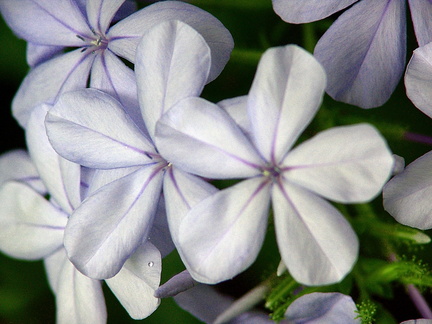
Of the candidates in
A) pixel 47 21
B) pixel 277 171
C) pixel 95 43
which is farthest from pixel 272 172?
pixel 47 21

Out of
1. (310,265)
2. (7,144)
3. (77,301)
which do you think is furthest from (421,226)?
(7,144)

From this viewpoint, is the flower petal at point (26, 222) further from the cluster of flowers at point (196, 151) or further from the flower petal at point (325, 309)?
the flower petal at point (325, 309)

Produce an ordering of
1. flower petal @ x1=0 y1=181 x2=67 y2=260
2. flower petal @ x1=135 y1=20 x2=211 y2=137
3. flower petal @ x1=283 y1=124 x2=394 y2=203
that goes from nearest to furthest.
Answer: flower petal @ x1=283 y1=124 x2=394 y2=203, flower petal @ x1=135 y1=20 x2=211 y2=137, flower petal @ x1=0 y1=181 x2=67 y2=260

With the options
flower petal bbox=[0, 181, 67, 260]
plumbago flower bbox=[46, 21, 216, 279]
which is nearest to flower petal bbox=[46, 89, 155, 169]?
plumbago flower bbox=[46, 21, 216, 279]

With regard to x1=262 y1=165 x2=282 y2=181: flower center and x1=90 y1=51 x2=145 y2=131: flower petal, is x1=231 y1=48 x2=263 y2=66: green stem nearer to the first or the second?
x1=90 y1=51 x2=145 y2=131: flower petal

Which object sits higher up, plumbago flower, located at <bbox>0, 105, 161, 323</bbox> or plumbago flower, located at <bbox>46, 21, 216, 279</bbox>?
plumbago flower, located at <bbox>46, 21, 216, 279</bbox>

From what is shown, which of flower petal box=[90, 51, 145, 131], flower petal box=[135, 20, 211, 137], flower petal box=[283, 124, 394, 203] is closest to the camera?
flower petal box=[283, 124, 394, 203]

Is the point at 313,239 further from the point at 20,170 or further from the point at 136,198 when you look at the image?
the point at 20,170
